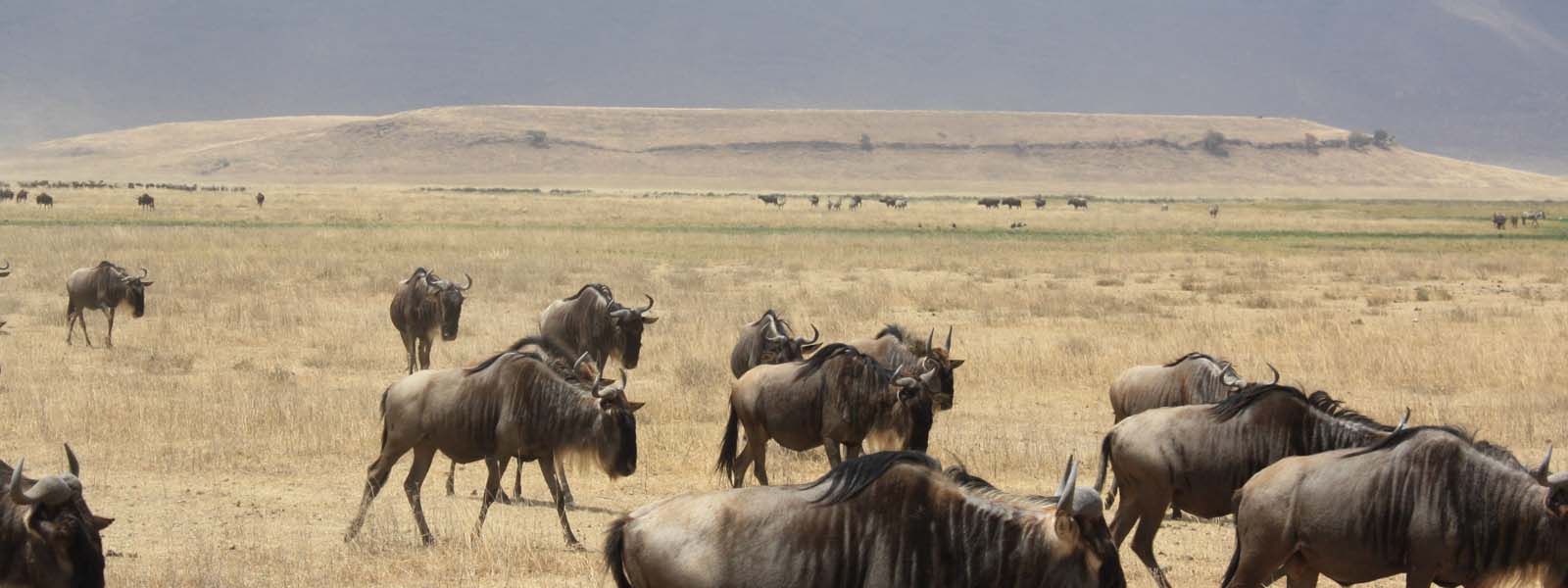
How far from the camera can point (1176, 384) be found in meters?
10.2

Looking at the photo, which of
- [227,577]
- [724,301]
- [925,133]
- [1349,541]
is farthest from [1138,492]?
[925,133]

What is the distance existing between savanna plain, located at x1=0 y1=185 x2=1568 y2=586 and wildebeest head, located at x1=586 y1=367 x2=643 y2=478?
1.66 ft

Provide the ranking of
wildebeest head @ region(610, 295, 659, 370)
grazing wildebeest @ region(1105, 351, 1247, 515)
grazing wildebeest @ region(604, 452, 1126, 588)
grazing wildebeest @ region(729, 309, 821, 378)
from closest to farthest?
grazing wildebeest @ region(604, 452, 1126, 588) < grazing wildebeest @ region(1105, 351, 1247, 515) < grazing wildebeest @ region(729, 309, 821, 378) < wildebeest head @ region(610, 295, 659, 370)

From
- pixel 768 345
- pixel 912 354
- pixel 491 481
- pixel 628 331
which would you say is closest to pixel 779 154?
pixel 628 331

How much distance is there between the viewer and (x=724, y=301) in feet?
78.6

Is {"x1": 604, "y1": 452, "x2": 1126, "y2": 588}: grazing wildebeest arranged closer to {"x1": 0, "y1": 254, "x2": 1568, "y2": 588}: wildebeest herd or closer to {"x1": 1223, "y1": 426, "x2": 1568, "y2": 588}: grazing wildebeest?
{"x1": 0, "y1": 254, "x2": 1568, "y2": 588}: wildebeest herd

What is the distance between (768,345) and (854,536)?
7070mm

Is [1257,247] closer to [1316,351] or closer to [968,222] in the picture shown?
[968,222]

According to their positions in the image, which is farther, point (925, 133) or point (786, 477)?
point (925, 133)

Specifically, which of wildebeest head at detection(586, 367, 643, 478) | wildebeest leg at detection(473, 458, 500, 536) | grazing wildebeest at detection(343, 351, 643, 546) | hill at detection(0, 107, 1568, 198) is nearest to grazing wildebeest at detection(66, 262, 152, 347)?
grazing wildebeest at detection(343, 351, 643, 546)

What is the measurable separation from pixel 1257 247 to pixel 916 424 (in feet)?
111

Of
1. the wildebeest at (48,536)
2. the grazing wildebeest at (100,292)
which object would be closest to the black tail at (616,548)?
the wildebeest at (48,536)

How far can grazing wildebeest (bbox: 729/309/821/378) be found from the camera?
11930 mm

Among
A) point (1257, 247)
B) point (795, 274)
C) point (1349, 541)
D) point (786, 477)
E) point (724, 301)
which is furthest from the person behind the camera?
point (1257, 247)
